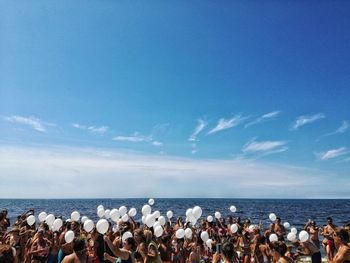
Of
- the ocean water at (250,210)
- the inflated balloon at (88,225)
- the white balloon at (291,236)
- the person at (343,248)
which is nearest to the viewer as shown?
the person at (343,248)

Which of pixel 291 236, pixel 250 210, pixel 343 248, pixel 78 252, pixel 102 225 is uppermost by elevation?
pixel 102 225

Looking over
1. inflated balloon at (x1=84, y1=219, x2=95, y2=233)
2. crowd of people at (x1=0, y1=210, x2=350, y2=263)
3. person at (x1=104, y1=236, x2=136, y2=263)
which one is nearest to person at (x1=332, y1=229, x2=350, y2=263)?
crowd of people at (x1=0, y1=210, x2=350, y2=263)

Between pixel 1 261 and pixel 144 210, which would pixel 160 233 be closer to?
pixel 144 210

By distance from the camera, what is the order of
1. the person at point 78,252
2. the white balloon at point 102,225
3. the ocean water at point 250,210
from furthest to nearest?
the ocean water at point 250,210, the white balloon at point 102,225, the person at point 78,252

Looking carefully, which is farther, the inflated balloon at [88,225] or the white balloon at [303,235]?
the white balloon at [303,235]

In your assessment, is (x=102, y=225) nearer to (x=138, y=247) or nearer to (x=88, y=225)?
(x=138, y=247)

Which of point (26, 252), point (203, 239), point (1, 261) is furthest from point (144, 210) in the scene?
point (1, 261)

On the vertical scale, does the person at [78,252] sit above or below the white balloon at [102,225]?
below

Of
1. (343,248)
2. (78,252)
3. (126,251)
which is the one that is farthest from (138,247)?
(343,248)

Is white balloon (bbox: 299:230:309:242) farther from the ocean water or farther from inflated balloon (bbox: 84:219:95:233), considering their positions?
the ocean water

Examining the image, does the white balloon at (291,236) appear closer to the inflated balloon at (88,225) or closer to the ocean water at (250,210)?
the inflated balloon at (88,225)

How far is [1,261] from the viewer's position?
3125 millimetres

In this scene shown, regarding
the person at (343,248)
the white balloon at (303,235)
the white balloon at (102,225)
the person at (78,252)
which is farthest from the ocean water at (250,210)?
the person at (78,252)

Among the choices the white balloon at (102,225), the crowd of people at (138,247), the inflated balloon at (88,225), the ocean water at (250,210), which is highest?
the white balloon at (102,225)
